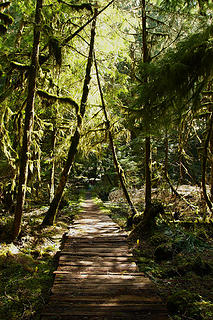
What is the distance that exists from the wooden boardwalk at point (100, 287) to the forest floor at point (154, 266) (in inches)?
17.1

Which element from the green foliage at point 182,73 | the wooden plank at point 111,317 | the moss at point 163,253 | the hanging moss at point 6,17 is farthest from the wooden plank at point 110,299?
the hanging moss at point 6,17

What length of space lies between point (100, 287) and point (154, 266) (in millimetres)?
A: 2168

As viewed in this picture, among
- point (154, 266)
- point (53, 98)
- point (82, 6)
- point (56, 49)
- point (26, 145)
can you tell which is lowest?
point (154, 266)

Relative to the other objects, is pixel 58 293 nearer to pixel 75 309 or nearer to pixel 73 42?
pixel 75 309

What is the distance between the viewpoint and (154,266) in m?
5.71

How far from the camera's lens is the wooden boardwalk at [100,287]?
10.7 feet

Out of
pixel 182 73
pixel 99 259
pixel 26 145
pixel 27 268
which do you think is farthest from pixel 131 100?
pixel 27 268

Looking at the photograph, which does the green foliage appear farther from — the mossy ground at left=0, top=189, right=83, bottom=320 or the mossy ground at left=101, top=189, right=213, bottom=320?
the mossy ground at left=0, top=189, right=83, bottom=320

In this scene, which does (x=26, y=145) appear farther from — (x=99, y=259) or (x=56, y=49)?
(x=99, y=259)

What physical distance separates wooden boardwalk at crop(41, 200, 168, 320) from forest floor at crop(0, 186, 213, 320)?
17.1 inches

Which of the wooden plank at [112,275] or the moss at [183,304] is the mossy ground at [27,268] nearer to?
the wooden plank at [112,275]

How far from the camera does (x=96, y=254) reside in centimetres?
573

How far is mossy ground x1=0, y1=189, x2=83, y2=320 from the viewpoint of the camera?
12.6 feet

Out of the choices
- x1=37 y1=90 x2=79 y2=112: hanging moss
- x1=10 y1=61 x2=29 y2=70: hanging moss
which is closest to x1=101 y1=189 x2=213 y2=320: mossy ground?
x1=37 y1=90 x2=79 y2=112: hanging moss
